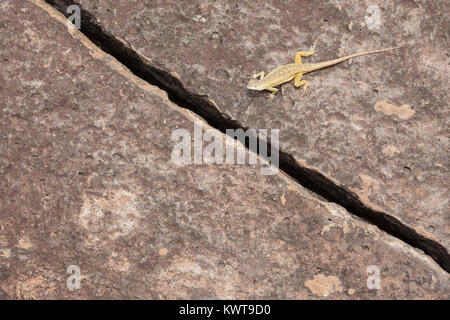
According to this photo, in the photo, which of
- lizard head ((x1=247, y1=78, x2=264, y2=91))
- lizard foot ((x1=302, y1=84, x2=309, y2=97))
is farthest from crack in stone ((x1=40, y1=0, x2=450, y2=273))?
lizard foot ((x1=302, y1=84, x2=309, y2=97))

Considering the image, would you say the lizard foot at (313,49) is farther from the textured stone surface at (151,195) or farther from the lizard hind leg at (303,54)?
the textured stone surface at (151,195)

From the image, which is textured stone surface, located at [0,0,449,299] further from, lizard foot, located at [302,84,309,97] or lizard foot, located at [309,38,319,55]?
lizard foot, located at [309,38,319,55]

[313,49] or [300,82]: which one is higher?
[313,49]

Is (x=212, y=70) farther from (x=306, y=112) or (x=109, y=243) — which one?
(x=109, y=243)

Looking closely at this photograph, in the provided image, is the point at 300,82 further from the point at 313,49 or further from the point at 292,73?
the point at 313,49

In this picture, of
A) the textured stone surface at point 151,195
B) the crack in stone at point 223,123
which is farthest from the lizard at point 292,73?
the textured stone surface at point 151,195

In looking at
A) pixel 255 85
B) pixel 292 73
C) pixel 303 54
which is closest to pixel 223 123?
pixel 255 85

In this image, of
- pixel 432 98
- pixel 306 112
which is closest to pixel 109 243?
pixel 306 112
